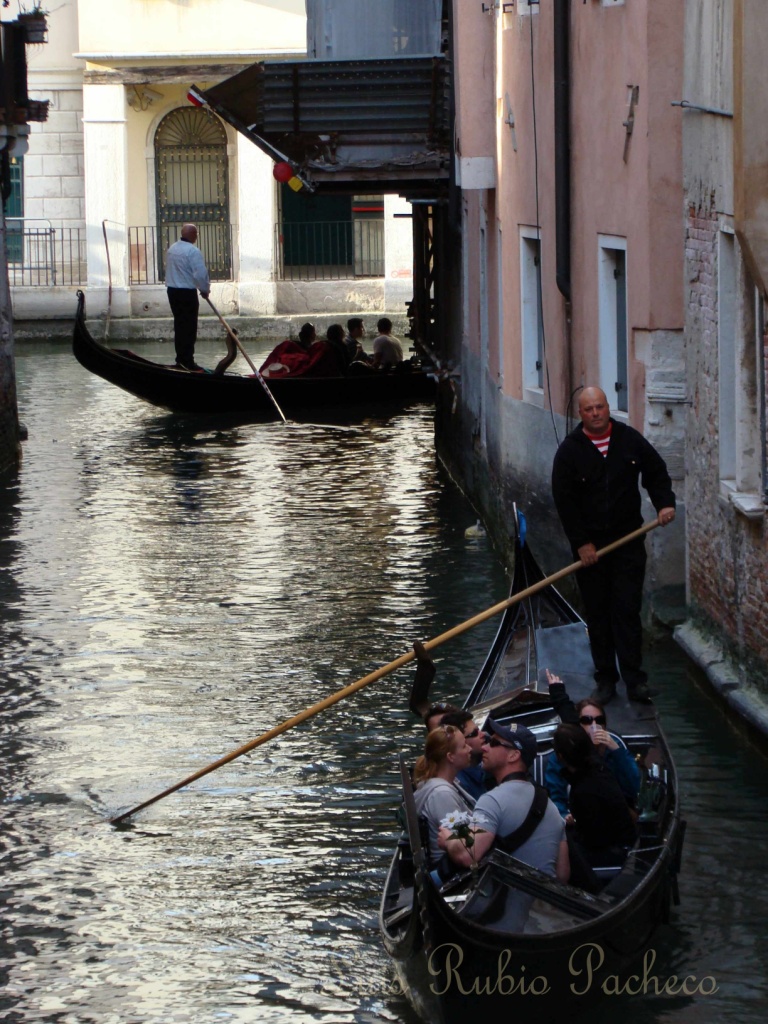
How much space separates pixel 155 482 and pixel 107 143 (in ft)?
44.4

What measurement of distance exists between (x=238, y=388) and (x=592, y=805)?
13925mm

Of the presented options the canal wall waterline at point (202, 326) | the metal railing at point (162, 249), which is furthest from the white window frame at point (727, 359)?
the metal railing at point (162, 249)

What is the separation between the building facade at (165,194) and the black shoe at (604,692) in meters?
20.2

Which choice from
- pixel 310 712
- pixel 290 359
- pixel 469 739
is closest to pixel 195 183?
pixel 290 359

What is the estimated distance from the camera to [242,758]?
7.75 meters

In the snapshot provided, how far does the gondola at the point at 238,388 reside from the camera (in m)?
19.0

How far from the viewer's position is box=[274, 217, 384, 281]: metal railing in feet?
91.6

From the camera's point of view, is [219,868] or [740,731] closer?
[219,868]

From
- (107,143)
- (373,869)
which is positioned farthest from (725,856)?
(107,143)

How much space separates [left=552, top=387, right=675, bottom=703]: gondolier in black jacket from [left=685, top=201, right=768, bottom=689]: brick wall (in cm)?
47

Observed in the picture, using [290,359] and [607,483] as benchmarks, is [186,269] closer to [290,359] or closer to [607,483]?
[290,359]

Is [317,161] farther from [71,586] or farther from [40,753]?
[40,753]

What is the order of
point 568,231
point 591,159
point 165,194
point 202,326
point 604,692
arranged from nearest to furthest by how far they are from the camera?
point 604,692
point 591,159
point 568,231
point 202,326
point 165,194

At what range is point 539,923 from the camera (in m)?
4.89
